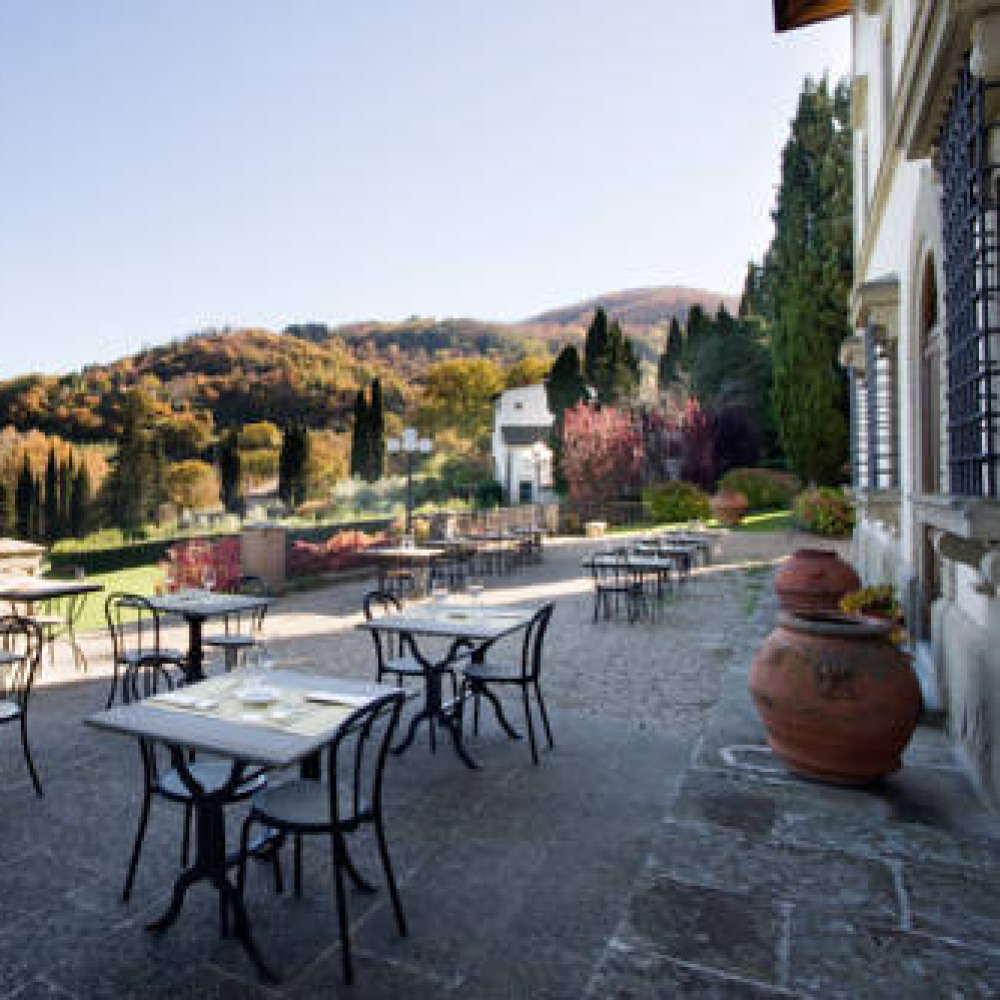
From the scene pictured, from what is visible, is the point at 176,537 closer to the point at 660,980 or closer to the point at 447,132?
the point at 447,132

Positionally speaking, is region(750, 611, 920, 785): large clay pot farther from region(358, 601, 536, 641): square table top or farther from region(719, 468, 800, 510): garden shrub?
region(719, 468, 800, 510): garden shrub

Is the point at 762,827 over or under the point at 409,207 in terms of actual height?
under

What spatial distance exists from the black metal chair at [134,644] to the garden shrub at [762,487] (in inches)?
736

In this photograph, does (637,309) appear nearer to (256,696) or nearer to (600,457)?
(600,457)

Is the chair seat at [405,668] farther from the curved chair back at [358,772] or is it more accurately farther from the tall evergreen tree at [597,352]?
the tall evergreen tree at [597,352]

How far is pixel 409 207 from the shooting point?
26.1 m

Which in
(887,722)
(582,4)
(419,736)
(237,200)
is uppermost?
(237,200)

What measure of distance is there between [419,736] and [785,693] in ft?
7.19

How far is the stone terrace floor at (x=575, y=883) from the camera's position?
2.06 meters

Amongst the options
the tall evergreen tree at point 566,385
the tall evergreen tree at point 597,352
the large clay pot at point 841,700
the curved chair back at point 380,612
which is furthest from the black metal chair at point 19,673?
the tall evergreen tree at point 597,352

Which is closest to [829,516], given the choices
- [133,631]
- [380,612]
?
[380,612]

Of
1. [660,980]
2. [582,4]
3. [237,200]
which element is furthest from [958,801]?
[237,200]

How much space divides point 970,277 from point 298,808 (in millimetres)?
3035

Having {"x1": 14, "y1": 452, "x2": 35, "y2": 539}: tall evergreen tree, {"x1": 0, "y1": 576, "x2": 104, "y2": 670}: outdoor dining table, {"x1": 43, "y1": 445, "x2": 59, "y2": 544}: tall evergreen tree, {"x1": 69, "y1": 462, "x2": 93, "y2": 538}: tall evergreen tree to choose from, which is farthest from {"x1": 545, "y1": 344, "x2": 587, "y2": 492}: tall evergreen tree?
{"x1": 0, "y1": 576, "x2": 104, "y2": 670}: outdoor dining table
